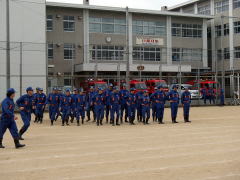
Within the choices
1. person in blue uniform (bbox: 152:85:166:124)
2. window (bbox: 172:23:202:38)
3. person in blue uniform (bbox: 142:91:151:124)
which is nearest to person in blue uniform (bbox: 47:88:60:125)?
person in blue uniform (bbox: 142:91:151:124)

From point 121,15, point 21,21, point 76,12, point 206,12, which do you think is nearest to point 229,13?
point 206,12

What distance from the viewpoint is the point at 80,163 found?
351 inches

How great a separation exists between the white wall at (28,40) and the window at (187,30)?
67.3ft

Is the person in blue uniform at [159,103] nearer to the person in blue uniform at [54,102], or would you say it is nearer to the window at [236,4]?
the person in blue uniform at [54,102]

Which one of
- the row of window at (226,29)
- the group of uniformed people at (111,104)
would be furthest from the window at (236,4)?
the group of uniformed people at (111,104)

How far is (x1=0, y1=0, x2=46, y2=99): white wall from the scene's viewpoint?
3073 centimetres

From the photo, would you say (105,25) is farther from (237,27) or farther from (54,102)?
(54,102)

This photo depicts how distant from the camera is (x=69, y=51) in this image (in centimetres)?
4391

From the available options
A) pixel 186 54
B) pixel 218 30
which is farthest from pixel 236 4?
pixel 186 54

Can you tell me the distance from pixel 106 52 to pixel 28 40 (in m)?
12.9

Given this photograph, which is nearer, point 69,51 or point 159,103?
point 159,103

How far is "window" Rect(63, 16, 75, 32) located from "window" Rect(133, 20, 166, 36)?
25.1 feet

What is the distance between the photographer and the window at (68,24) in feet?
148

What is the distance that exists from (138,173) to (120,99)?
11.4 metres
